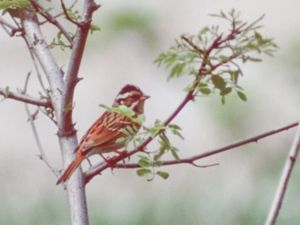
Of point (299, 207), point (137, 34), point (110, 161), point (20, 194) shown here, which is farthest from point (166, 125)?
point (137, 34)

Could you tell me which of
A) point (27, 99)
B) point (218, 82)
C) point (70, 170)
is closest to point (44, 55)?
point (27, 99)

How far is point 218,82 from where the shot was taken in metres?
1.69

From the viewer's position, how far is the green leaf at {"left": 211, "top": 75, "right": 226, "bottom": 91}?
1.68m

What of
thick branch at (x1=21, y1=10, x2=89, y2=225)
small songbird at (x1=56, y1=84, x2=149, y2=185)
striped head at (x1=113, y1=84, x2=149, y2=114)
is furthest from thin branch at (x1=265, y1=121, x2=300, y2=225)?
striped head at (x1=113, y1=84, x2=149, y2=114)

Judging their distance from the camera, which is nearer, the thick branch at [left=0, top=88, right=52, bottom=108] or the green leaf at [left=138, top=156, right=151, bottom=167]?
the green leaf at [left=138, top=156, right=151, bottom=167]

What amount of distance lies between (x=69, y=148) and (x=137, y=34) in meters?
3.27

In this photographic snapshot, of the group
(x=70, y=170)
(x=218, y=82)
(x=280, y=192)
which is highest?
(x=218, y=82)

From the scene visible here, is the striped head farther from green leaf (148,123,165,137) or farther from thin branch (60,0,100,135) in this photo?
green leaf (148,123,165,137)

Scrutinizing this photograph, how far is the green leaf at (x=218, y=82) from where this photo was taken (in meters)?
1.68

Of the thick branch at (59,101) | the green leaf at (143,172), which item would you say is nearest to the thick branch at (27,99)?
the thick branch at (59,101)

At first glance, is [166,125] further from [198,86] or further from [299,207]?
Result: [299,207]

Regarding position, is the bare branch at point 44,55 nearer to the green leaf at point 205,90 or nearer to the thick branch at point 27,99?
the thick branch at point 27,99

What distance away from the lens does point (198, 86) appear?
1621 millimetres

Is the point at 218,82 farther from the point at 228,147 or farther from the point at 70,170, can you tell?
the point at 70,170
